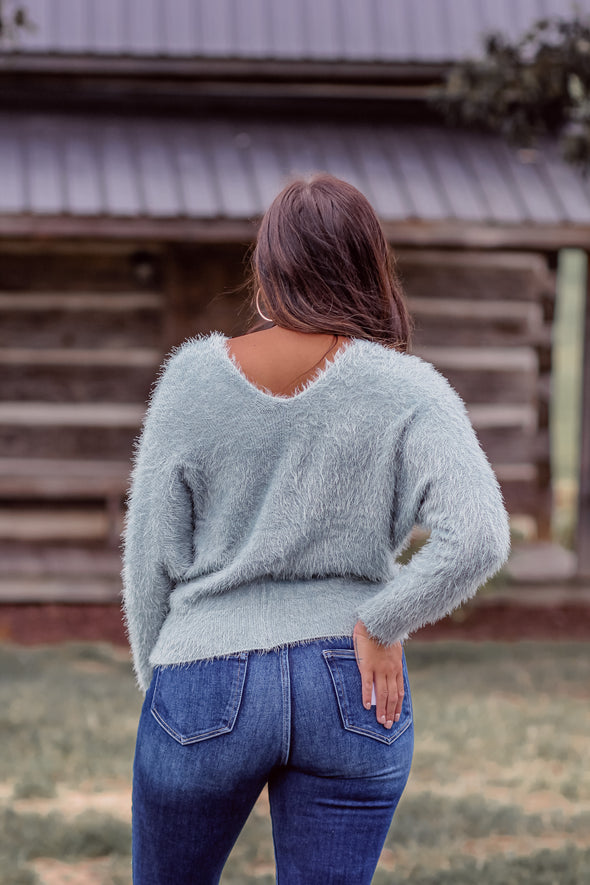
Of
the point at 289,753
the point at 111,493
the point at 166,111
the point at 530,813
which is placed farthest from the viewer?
the point at 166,111

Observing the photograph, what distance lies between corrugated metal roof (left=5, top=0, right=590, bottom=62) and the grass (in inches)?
178

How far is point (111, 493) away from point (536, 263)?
12.7 feet

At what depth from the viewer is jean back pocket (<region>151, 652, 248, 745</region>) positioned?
69.0 inches

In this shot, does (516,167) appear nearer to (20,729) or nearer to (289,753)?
(20,729)

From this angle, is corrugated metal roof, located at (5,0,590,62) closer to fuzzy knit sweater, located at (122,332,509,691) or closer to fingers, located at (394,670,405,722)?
fuzzy knit sweater, located at (122,332,509,691)

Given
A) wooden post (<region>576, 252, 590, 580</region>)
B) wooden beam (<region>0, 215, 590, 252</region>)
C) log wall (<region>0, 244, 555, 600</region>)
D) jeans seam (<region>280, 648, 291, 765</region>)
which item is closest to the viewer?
jeans seam (<region>280, 648, 291, 765</region>)

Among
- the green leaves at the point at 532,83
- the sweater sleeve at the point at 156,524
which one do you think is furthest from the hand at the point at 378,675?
the green leaves at the point at 532,83

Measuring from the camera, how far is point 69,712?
593 centimetres

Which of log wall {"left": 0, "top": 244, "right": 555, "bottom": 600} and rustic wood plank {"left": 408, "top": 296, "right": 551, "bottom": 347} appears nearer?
log wall {"left": 0, "top": 244, "right": 555, "bottom": 600}

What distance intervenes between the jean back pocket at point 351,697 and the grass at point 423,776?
2130 mm

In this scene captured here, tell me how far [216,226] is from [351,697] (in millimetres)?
6301

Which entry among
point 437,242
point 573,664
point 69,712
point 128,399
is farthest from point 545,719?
point 128,399

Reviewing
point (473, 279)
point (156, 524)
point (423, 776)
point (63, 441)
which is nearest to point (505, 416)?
point (473, 279)

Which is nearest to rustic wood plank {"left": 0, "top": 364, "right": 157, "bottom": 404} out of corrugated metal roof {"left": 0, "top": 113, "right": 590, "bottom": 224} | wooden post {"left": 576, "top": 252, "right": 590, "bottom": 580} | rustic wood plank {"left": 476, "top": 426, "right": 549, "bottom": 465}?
corrugated metal roof {"left": 0, "top": 113, "right": 590, "bottom": 224}
